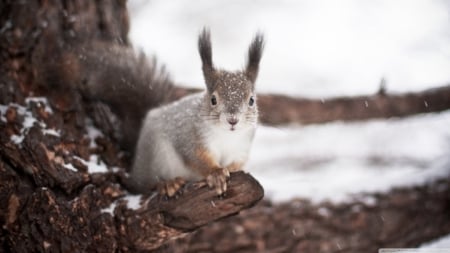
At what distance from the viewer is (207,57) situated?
1.40 m

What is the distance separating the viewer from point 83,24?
1618 millimetres

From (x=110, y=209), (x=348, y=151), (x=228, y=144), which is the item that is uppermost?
(x=228, y=144)

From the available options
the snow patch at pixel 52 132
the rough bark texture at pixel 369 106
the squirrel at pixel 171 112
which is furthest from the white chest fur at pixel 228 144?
→ the rough bark texture at pixel 369 106

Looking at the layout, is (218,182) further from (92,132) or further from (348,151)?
(348,151)

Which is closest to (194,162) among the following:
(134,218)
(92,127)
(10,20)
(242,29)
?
(134,218)

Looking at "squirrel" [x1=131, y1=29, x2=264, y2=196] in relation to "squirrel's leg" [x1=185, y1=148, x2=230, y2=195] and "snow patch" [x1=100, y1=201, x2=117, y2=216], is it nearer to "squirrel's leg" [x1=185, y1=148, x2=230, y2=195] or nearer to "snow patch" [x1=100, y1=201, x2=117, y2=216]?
"squirrel's leg" [x1=185, y1=148, x2=230, y2=195]

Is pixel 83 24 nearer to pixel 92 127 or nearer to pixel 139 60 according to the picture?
pixel 139 60

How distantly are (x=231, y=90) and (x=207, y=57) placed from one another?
0.13 m

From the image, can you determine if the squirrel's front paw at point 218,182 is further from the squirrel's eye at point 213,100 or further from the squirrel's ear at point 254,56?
the squirrel's ear at point 254,56

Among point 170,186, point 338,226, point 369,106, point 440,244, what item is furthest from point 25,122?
point 440,244

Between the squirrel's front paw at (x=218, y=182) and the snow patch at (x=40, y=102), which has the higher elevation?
the snow patch at (x=40, y=102)

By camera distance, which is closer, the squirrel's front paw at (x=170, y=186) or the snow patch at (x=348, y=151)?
the squirrel's front paw at (x=170, y=186)

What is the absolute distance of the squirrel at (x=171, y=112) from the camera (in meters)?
1.36

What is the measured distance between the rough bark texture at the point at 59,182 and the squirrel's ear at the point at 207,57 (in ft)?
1.12
